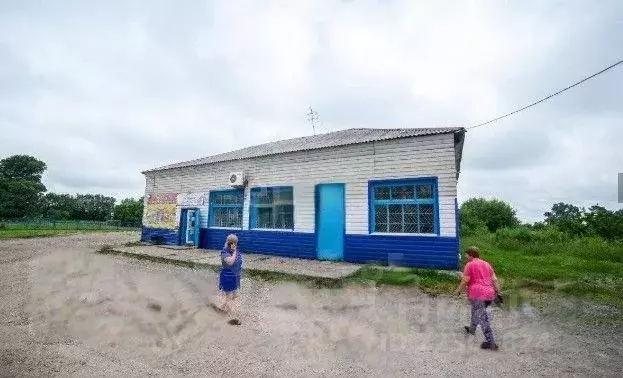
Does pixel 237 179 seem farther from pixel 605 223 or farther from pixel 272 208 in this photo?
pixel 605 223

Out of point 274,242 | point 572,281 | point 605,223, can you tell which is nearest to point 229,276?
point 274,242

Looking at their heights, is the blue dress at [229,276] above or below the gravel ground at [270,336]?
above

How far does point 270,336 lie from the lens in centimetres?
513

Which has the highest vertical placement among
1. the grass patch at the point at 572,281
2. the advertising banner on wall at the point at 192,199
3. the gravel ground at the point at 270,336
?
the advertising banner on wall at the point at 192,199

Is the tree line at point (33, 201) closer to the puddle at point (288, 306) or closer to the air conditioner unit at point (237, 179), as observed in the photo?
the air conditioner unit at point (237, 179)

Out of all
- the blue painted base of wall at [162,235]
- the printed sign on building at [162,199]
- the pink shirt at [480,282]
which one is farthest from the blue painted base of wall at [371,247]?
the pink shirt at [480,282]

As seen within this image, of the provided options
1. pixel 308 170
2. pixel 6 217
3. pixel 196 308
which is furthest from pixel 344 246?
pixel 6 217

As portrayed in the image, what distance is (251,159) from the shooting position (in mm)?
14180

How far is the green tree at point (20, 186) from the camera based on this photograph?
48.9m

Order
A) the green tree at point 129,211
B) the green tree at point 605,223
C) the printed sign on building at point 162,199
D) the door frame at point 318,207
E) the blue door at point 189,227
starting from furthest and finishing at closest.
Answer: the green tree at point 129,211
the green tree at point 605,223
the printed sign on building at point 162,199
the blue door at point 189,227
the door frame at point 318,207

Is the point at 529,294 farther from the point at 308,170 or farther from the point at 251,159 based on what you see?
the point at 251,159

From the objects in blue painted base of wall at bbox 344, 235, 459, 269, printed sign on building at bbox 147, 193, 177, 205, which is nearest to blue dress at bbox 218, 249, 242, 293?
blue painted base of wall at bbox 344, 235, 459, 269

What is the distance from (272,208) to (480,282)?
30.7 feet

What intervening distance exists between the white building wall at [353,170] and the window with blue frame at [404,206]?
0.78ft
